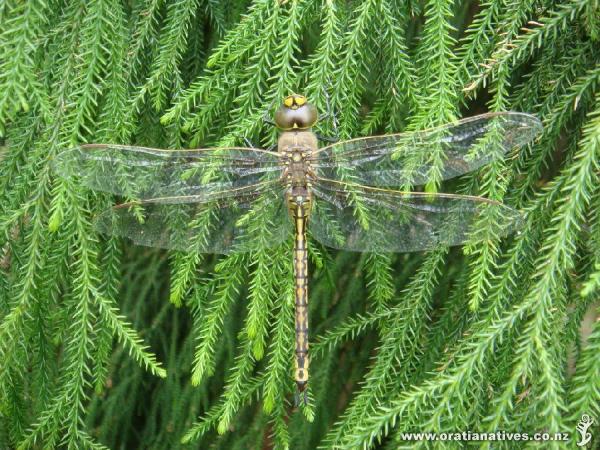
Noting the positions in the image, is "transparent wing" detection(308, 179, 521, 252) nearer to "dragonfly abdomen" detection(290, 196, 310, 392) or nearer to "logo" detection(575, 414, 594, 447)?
"dragonfly abdomen" detection(290, 196, 310, 392)

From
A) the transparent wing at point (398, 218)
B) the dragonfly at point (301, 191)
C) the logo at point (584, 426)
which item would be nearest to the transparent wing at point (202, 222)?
the dragonfly at point (301, 191)

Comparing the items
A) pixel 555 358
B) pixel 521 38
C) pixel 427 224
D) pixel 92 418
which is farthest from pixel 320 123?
pixel 92 418

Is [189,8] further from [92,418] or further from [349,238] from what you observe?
[92,418]

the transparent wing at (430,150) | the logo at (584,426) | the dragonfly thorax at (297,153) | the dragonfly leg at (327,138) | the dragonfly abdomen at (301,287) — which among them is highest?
the dragonfly leg at (327,138)

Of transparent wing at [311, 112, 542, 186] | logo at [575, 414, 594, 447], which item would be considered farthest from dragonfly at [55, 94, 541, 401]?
logo at [575, 414, 594, 447]

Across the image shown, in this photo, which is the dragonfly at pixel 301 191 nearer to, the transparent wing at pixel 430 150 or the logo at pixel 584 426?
the transparent wing at pixel 430 150

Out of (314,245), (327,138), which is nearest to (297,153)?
(327,138)
